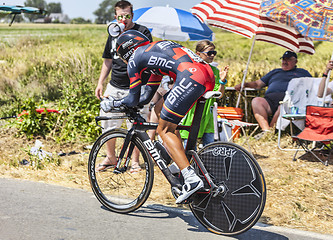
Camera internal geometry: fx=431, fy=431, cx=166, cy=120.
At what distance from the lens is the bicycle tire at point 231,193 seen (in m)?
3.79

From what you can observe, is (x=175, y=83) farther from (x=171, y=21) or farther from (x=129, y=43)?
(x=171, y=21)

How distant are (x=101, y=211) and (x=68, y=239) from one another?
816mm

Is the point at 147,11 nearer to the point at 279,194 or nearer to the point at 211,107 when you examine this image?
the point at 211,107

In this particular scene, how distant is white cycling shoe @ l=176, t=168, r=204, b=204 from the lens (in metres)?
3.88

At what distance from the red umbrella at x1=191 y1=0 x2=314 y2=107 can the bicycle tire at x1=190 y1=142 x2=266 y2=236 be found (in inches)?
209

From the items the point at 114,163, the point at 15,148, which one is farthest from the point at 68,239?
the point at 15,148

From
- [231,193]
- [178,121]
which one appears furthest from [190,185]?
[178,121]

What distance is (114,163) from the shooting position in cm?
472

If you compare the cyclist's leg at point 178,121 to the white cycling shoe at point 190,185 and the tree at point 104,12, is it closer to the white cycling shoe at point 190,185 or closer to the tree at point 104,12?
the white cycling shoe at point 190,185

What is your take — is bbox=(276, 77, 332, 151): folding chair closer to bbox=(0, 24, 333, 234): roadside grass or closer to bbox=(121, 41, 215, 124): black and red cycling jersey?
bbox=(0, 24, 333, 234): roadside grass

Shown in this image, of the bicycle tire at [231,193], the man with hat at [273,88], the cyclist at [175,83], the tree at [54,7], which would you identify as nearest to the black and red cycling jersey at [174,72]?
the cyclist at [175,83]

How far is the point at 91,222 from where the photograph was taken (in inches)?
166

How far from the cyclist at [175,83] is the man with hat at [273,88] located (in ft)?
15.1

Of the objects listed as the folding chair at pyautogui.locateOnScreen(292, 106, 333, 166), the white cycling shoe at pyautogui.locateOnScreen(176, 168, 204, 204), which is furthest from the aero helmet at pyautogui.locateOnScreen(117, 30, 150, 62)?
the folding chair at pyautogui.locateOnScreen(292, 106, 333, 166)
